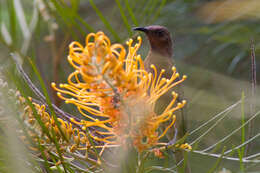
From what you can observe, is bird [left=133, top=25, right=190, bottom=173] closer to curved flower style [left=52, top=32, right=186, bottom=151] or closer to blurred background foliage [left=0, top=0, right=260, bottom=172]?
blurred background foliage [left=0, top=0, right=260, bottom=172]

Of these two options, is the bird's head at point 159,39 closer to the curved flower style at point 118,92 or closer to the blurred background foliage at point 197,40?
the blurred background foliage at point 197,40

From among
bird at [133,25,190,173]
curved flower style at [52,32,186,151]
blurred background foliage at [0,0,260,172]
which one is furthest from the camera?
blurred background foliage at [0,0,260,172]

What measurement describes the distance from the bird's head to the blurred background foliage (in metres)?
0.04

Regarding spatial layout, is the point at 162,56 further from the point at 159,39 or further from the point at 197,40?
the point at 197,40

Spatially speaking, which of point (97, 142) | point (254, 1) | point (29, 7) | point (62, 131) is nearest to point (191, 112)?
point (254, 1)

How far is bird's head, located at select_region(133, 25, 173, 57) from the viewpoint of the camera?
130 cm

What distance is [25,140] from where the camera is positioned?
682 mm

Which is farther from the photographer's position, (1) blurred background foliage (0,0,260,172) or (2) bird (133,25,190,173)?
(1) blurred background foliage (0,0,260,172)

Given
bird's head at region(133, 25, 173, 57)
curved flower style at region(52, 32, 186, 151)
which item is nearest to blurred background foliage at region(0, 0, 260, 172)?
bird's head at region(133, 25, 173, 57)

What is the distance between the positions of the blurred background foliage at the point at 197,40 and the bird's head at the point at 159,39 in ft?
0.12

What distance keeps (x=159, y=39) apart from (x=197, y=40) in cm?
66

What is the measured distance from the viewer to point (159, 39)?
4.36 feet

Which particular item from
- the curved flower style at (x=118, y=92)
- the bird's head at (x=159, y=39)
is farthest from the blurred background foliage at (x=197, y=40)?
the curved flower style at (x=118, y=92)

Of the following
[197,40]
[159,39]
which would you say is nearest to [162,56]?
[159,39]
